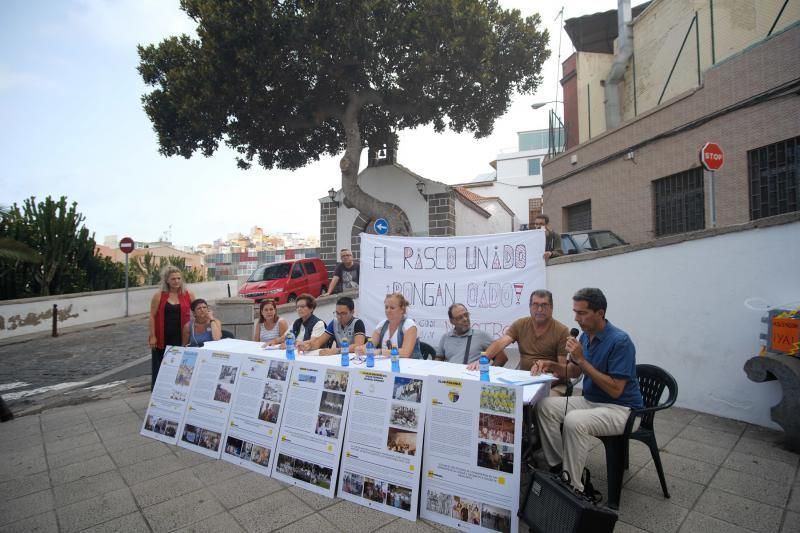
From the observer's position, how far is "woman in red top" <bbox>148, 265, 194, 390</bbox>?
5.47 meters

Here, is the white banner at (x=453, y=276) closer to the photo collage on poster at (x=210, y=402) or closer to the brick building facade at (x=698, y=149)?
the photo collage on poster at (x=210, y=402)

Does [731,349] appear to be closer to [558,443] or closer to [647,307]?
[647,307]

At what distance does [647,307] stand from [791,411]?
1812 mm

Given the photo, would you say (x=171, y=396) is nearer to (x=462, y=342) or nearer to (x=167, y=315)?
(x=167, y=315)

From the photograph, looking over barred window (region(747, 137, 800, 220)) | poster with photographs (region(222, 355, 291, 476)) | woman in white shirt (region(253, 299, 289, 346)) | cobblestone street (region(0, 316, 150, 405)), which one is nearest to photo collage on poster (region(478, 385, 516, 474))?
poster with photographs (region(222, 355, 291, 476))

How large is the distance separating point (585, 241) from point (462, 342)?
705cm

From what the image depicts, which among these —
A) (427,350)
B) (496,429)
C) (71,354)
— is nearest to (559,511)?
(496,429)

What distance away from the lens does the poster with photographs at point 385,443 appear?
297 centimetres

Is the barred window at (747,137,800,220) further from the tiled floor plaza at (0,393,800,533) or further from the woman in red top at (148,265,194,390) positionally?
the woman in red top at (148,265,194,390)

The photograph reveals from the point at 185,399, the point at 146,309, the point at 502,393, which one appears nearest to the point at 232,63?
the point at 146,309

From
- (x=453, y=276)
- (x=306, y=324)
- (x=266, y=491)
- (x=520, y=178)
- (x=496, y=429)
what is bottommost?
(x=266, y=491)

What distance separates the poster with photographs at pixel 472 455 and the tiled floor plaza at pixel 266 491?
8.9 inches

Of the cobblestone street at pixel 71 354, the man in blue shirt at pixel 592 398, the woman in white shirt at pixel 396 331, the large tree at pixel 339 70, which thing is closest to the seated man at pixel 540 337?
the man in blue shirt at pixel 592 398

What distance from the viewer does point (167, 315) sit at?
5.50 m
